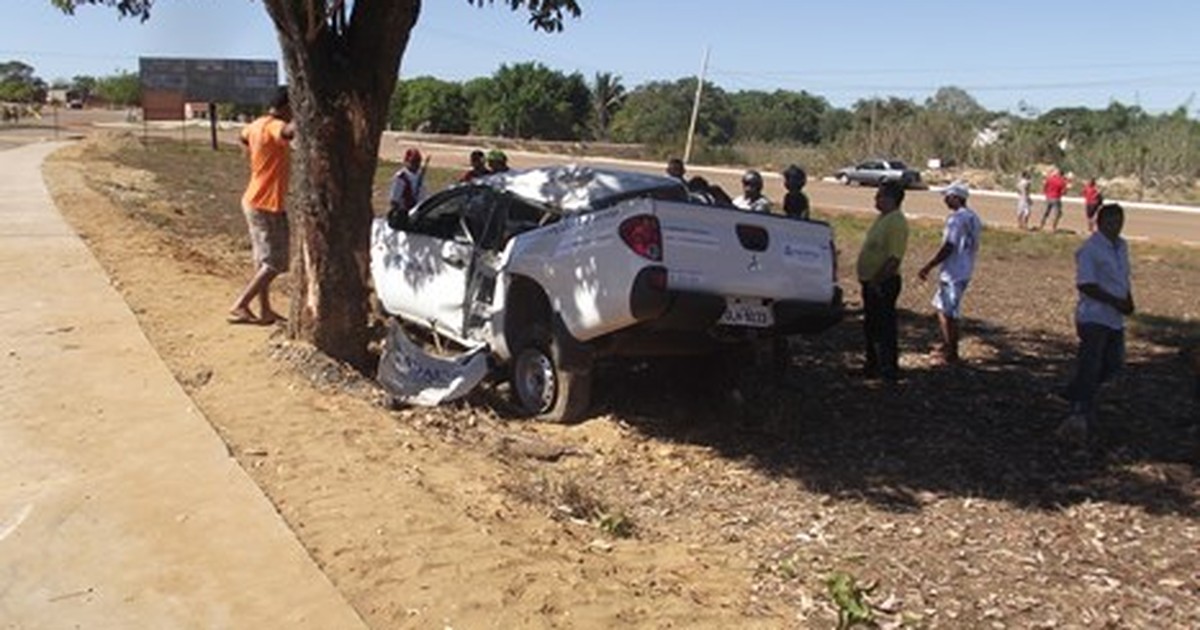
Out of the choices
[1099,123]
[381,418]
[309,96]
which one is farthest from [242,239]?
[1099,123]

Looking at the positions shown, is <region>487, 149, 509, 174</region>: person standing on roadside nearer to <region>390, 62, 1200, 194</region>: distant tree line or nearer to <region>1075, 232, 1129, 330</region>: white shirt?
<region>1075, 232, 1129, 330</region>: white shirt

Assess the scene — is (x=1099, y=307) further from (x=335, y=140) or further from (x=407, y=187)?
(x=407, y=187)

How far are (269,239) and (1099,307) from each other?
5.78m

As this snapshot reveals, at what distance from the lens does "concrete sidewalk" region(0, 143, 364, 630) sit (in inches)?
169

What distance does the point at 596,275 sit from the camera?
266 inches

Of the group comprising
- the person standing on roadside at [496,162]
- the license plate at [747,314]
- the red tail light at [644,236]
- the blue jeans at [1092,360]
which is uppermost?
the person standing on roadside at [496,162]

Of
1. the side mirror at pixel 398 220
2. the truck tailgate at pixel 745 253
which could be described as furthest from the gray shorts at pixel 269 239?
the truck tailgate at pixel 745 253

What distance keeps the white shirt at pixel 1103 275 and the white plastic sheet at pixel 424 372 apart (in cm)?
380

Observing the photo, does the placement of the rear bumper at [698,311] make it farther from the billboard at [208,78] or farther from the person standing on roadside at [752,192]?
the billboard at [208,78]

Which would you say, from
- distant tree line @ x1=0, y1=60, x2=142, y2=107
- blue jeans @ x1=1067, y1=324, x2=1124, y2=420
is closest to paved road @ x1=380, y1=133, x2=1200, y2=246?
blue jeans @ x1=1067, y1=324, x2=1124, y2=420

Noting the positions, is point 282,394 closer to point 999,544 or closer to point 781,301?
point 781,301

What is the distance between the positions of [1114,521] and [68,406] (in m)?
5.74

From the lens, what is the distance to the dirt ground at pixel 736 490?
467 centimetres

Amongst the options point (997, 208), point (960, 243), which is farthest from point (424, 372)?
point (997, 208)
